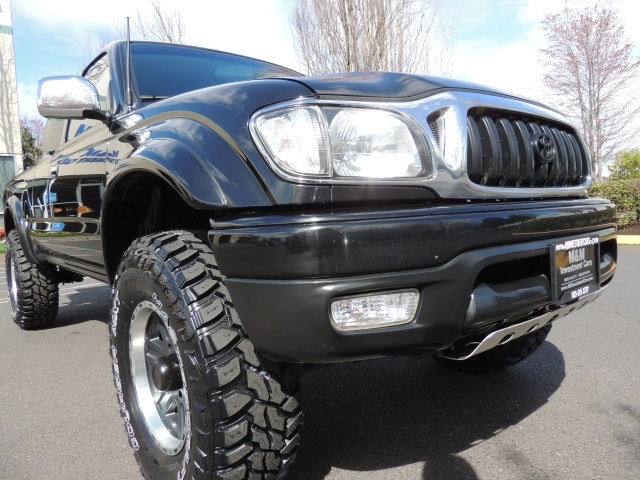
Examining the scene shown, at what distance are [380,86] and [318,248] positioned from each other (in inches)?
23.5

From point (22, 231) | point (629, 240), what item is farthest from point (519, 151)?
point (629, 240)

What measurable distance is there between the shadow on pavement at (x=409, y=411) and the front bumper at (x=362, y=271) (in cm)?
75

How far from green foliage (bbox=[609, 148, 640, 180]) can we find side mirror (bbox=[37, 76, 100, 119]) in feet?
53.5

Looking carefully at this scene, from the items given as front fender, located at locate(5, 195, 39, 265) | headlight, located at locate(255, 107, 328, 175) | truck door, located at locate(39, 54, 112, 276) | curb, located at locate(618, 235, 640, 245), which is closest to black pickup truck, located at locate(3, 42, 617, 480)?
headlight, located at locate(255, 107, 328, 175)

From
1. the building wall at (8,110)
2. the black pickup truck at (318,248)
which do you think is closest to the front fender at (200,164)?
the black pickup truck at (318,248)

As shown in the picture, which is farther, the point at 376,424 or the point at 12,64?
the point at 12,64

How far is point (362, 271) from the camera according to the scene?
1297 millimetres

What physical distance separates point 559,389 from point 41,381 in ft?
9.76

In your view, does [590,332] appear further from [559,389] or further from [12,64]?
[12,64]

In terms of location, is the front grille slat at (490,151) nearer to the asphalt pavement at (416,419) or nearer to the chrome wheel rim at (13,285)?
the asphalt pavement at (416,419)

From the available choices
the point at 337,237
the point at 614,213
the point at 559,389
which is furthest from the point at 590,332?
the point at 337,237

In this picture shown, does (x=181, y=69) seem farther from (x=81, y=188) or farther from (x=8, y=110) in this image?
(x=8, y=110)

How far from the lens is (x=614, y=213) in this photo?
2.10 metres

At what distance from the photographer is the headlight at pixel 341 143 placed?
140cm
